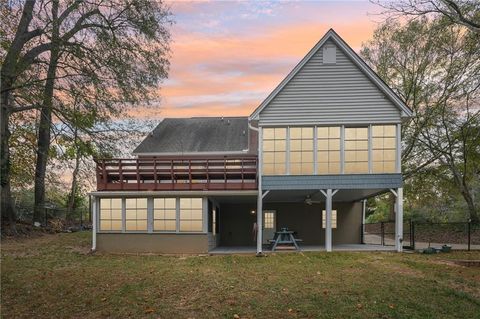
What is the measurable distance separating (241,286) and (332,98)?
9.37 metres

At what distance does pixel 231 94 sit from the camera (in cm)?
2420

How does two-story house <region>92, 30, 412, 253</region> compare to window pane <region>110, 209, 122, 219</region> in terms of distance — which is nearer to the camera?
two-story house <region>92, 30, 412, 253</region>

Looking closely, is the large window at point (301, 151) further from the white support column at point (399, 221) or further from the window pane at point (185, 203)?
the window pane at point (185, 203)

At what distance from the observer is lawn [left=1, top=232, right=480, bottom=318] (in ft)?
25.0

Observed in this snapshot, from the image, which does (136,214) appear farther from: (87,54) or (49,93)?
(87,54)

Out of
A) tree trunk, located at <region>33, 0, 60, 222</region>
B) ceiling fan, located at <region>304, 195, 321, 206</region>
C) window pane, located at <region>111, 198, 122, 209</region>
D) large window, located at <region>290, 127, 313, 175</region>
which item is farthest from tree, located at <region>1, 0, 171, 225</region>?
ceiling fan, located at <region>304, 195, 321, 206</region>

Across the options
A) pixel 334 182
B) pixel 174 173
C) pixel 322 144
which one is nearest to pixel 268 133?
pixel 322 144

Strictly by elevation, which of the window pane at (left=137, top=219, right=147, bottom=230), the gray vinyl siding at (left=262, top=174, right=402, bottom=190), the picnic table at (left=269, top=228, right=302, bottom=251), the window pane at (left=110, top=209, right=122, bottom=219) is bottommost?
the picnic table at (left=269, top=228, right=302, bottom=251)

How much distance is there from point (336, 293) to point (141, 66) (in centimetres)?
1029

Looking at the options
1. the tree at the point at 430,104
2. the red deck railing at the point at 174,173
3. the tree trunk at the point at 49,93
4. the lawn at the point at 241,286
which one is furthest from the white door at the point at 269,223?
the tree trunk at the point at 49,93

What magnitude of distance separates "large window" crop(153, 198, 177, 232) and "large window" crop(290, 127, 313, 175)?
16.6 feet

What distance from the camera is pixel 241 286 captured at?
31.5ft

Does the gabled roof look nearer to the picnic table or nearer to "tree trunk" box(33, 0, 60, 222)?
the picnic table

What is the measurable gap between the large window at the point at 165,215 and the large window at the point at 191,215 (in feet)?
1.06
